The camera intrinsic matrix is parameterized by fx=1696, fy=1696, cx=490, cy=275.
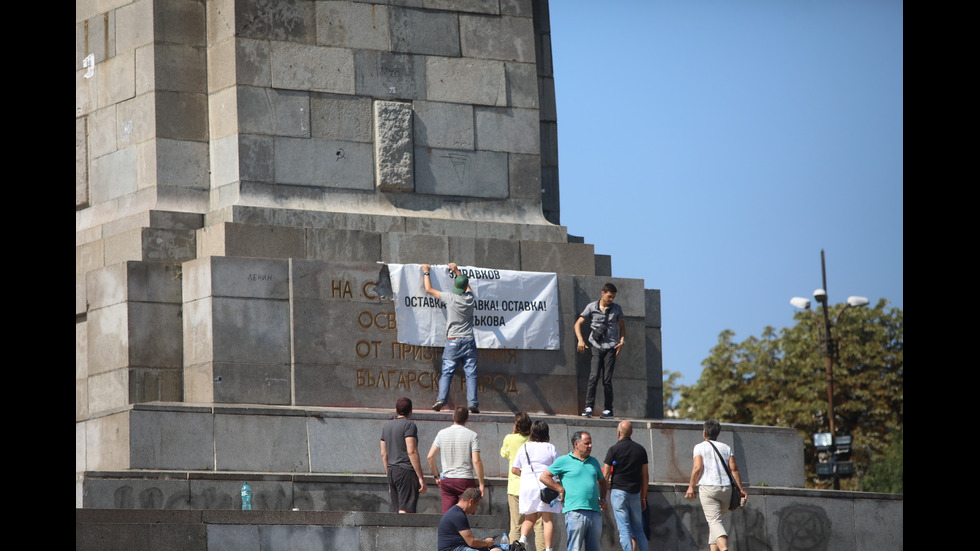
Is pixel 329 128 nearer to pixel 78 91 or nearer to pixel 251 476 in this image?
pixel 78 91

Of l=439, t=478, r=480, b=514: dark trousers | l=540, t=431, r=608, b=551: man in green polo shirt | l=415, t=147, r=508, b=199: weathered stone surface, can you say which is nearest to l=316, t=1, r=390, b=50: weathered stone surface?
l=415, t=147, r=508, b=199: weathered stone surface

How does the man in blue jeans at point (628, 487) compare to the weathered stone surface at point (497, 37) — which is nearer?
the man in blue jeans at point (628, 487)

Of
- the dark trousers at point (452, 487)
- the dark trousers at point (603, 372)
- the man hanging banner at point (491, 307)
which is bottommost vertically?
the dark trousers at point (452, 487)

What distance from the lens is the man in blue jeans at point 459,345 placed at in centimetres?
2061

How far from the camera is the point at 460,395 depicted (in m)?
21.5

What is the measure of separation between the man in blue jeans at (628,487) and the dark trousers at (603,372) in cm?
354

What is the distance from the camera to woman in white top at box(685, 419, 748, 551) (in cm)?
1822

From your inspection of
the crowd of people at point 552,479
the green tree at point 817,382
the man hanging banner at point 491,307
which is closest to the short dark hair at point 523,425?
the crowd of people at point 552,479

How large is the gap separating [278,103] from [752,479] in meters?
7.79

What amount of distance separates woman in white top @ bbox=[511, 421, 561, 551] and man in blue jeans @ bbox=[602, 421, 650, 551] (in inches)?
36.2

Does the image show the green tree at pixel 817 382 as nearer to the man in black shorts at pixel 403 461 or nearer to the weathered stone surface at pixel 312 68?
the weathered stone surface at pixel 312 68

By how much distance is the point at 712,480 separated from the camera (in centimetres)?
1830

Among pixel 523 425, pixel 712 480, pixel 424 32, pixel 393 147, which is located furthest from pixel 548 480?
pixel 424 32

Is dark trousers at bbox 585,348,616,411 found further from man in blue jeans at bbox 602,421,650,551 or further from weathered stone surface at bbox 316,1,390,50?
A: weathered stone surface at bbox 316,1,390,50
